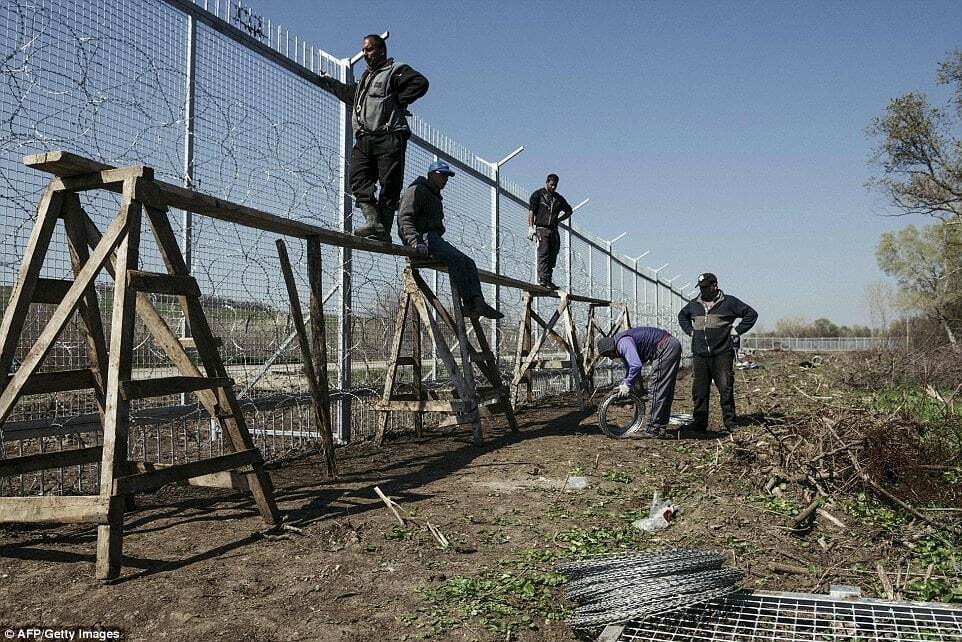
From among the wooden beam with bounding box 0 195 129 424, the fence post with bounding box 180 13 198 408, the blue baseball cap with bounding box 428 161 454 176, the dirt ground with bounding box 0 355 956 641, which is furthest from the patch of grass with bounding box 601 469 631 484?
the wooden beam with bounding box 0 195 129 424

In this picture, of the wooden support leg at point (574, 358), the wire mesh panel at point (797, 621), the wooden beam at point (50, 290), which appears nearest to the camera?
the wire mesh panel at point (797, 621)

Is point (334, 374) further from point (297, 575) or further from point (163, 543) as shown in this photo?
point (297, 575)

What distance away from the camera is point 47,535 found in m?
3.90

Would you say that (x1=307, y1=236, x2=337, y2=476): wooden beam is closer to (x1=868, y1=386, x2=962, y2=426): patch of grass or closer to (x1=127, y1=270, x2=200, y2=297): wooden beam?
(x1=127, y1=270, x2=200, y2=297): wooden beam

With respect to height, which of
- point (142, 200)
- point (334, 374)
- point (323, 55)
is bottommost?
point (334, 374)

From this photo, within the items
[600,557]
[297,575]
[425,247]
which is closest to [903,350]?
[425,247]

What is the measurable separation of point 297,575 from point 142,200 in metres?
1.97

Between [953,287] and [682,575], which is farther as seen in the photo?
[953,287]

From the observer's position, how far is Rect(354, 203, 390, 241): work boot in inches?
242

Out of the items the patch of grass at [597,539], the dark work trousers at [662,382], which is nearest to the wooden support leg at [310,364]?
the patch of grass at [597,539]

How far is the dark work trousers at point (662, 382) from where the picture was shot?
7.76 meters

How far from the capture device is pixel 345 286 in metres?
6.95

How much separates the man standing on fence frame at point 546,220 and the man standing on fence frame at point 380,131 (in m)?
5.42

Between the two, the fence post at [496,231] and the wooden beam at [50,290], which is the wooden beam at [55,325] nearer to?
the wooden beam at [50,290]
